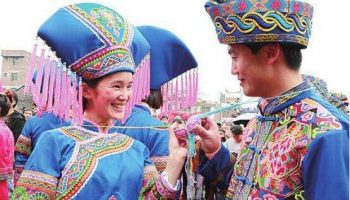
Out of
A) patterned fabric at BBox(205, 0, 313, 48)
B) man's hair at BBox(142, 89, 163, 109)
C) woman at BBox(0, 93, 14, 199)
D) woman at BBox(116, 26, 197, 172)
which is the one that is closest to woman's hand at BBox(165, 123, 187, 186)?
patterned fabric at BBox(205, 0, 313, 48)

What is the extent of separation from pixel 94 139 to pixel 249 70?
35.2 inches

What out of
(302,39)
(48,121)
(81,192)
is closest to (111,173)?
(81,192)

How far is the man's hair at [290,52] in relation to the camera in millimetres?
1950

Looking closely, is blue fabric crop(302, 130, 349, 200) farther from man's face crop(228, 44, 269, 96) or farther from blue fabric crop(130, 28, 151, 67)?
blue fabric crop(130, 28, 151, 67)

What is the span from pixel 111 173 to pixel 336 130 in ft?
3.50

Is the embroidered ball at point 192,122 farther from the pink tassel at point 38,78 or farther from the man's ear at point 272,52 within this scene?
the pink tassel at point 38,78

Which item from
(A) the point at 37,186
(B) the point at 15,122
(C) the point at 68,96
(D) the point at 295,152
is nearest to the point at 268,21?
(D) the point at 295,152

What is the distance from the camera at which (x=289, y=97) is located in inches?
76.0

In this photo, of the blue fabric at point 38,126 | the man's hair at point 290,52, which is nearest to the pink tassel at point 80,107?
the man's hair at point 290,52

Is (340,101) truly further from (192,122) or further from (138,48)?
(192,122)

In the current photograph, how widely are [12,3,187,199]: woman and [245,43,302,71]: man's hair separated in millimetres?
659

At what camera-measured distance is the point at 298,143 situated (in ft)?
5.84

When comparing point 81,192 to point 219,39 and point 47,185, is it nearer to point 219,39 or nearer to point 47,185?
point 47,185

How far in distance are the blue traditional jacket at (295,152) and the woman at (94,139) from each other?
1.61 ft
